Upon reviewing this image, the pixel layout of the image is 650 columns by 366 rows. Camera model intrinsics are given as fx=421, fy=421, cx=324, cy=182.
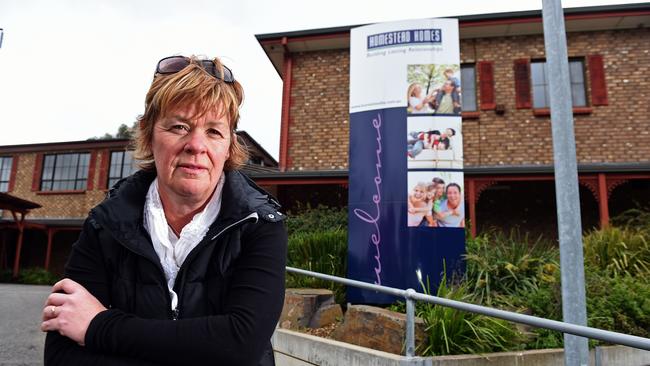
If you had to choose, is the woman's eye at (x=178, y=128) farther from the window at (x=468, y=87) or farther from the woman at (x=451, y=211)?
the window at (x=468, y=87)

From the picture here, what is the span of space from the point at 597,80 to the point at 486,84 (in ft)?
9.04

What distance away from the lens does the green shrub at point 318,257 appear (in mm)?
5770

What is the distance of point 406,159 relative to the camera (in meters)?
5.49

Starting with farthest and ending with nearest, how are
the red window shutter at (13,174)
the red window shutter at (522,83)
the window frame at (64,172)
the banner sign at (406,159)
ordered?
the red window shutter at (13,174) < the window frame at (64,172) < the red window shutter at (522,83) < the banner sign at (406,159)

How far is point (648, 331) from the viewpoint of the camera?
4.19 m

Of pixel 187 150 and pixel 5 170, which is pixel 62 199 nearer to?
pixel 5 170

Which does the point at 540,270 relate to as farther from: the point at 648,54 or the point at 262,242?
the point at 648,54

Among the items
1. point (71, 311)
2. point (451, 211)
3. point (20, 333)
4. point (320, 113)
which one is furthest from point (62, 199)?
point (71, 311)

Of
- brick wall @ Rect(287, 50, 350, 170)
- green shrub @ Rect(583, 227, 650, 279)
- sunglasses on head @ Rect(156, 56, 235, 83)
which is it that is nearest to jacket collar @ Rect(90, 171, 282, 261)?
sunglasses on head @ Rect(156, 56, 235, 83)

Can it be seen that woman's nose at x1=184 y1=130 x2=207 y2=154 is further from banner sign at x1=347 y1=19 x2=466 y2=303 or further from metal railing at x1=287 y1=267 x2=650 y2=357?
banner sign at x1=347 y1=19 x2=466 y2=303

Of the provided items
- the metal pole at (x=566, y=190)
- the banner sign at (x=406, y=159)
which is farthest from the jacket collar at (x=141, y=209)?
the banner sign at (x=406, y=159)

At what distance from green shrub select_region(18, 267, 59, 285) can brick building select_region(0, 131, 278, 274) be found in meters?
0.84

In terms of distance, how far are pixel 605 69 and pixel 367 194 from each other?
9282 mm

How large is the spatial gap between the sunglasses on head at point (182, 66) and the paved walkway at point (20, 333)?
15.1 ft
